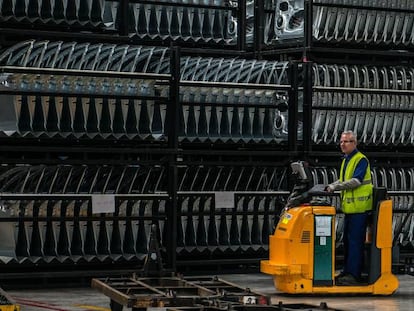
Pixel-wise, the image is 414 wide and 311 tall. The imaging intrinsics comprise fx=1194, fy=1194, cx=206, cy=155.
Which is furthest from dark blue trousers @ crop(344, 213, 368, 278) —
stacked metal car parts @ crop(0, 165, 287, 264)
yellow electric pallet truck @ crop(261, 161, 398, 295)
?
stacked metal car parts @ crop(0, 165, 287, 264)

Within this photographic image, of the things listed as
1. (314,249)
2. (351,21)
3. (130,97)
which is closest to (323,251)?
(314,249)

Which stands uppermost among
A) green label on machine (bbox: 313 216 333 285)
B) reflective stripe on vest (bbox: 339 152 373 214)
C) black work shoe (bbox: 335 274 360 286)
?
reflective stripe on vest (bbox: 339 152 373 214)

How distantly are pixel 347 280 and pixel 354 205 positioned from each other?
0.98m

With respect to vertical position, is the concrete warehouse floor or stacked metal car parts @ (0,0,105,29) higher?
stacked metal car parts @ (0,0,105,29)

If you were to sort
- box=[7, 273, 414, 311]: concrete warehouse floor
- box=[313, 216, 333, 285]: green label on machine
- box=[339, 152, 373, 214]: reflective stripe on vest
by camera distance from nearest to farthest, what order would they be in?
box=[7, 273, 414, 311]: concrete warehouse floor, box=[313, 216, 333, 285]: green label on machine, box=[339, 152, 373, 214]: reflective stripe on vest

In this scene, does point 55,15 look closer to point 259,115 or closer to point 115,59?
point 115,59

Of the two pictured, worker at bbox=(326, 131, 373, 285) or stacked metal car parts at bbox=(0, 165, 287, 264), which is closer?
worker at bbox=(326, 131, 373, 285)

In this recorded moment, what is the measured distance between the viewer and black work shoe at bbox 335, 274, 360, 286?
15.5 metres

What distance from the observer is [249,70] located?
57.7ft

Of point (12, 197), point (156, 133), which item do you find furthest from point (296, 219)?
point (12, 197)

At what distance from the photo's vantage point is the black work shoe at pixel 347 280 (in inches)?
609

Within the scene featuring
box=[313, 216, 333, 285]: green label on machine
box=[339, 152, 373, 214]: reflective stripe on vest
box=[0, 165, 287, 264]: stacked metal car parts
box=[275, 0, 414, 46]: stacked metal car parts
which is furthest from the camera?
box=[275, 0, 414, 46]: stacked metal car parts

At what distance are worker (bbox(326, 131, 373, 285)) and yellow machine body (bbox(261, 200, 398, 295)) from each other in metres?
0.18

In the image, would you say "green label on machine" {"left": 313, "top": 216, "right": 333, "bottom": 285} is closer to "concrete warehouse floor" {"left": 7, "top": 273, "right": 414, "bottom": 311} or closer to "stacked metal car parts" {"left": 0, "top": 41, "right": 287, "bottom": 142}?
"concrete warehouse floor" {"left": 7, "top": 273, "right": 414, "bottom": 311}
